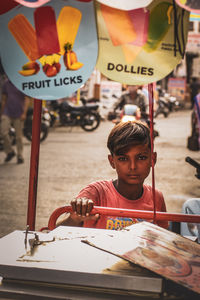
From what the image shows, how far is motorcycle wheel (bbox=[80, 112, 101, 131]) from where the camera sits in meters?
14.3

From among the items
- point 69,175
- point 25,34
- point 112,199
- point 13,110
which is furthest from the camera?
point 13,110

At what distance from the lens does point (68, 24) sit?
5.25ft

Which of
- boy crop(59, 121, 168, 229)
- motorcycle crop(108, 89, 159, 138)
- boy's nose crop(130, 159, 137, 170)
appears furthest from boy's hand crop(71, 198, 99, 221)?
motorcycle crop(108, 89, 159, 138)

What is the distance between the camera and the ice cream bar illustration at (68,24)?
1.59 m

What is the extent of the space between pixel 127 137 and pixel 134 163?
0.39 ft

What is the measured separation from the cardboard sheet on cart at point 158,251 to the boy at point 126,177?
45 cm

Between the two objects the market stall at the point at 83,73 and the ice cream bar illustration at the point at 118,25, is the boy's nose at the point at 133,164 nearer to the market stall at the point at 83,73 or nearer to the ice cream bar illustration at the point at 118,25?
the market stall at the point at 83,73

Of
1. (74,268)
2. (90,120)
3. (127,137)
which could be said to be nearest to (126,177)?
(127,137)

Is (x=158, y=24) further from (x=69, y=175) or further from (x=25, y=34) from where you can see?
(x=69, y=175)

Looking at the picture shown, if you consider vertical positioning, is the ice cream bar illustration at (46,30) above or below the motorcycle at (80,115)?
above

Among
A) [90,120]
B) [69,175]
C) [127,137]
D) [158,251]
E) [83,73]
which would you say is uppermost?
[83,73]

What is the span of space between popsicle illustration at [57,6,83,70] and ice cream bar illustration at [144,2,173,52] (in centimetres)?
26

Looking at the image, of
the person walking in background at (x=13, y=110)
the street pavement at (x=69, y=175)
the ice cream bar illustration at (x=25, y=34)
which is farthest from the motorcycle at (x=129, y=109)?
the ice cream bar illustration at (x=25, y=34)

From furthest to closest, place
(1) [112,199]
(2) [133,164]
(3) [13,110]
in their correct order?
(3) [13,110], (1) [112,199], (2) [133,164]
